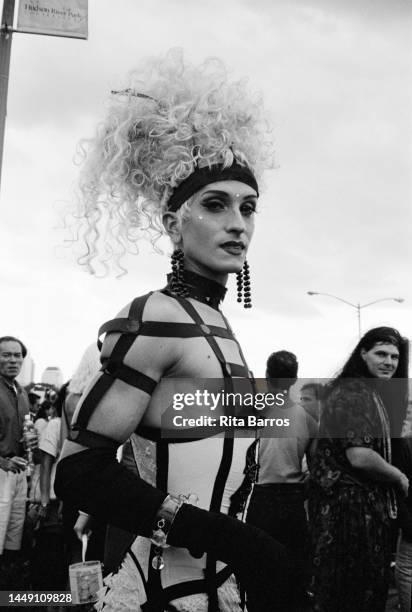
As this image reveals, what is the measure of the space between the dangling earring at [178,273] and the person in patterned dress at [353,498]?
6.27 ft

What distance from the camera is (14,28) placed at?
5.26 metres

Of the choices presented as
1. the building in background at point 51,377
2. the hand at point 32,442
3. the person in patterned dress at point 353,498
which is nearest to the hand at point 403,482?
the person in patterned dress at point 353,498

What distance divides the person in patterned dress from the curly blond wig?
1835 millimetres

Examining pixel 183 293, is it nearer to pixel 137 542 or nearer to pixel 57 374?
pixel 137 542

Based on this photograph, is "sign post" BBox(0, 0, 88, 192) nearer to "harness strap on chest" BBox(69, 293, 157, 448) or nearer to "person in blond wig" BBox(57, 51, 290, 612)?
"person in blond wig" BBox(57, 51, 290, 612)

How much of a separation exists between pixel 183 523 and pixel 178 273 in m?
0.81

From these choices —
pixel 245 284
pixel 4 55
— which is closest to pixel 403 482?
pixel 245 284

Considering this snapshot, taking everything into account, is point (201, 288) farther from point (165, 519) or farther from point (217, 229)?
point (165, 519)

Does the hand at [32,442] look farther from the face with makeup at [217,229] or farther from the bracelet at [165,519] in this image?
the bracelet at [165,519]

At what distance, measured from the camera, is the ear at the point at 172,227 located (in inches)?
85.9

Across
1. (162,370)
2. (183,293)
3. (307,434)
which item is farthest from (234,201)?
(307,434)

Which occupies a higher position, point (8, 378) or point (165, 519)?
point (8, 378)

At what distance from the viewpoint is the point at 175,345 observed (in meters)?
1.82

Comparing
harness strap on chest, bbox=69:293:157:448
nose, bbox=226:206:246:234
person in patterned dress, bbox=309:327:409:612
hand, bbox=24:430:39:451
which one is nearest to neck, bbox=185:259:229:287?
nose, bbox=226:206:246:234
